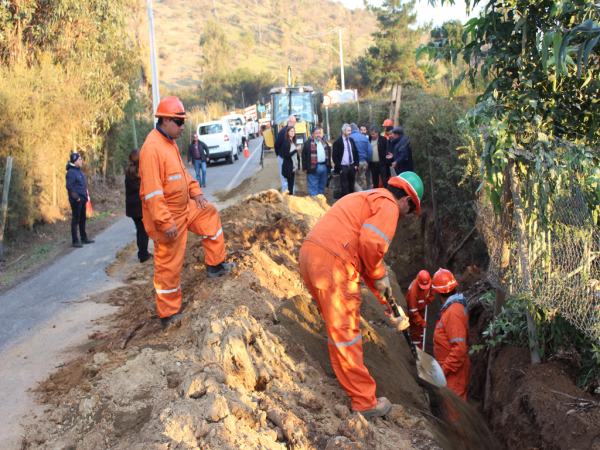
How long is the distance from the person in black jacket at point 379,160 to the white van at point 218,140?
11.4 m

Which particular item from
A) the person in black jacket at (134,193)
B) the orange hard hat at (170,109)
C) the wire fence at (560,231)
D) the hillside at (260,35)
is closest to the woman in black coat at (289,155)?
the person in black jacket at (134,193)

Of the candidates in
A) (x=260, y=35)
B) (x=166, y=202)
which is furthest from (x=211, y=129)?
(x=260, y=35)

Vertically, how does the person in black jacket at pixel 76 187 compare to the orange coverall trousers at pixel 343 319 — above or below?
above

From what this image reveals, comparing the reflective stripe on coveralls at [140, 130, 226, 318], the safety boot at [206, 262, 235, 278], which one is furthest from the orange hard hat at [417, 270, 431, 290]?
the reflective stripe on coveralls at [140, 130, 226, 318]

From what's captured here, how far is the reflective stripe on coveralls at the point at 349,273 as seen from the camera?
3.45 meters

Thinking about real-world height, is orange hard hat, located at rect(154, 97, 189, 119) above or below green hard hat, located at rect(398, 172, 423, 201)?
above

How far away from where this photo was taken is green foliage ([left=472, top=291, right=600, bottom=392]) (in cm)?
392

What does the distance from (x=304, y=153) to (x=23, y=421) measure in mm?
7704

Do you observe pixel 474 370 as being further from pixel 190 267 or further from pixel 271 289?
pixel 190 267

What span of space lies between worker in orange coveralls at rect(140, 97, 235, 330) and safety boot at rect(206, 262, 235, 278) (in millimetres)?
683

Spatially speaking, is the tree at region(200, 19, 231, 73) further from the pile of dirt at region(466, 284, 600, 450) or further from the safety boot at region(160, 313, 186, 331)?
the pile of dirt at region(466, 284, 600, 450)

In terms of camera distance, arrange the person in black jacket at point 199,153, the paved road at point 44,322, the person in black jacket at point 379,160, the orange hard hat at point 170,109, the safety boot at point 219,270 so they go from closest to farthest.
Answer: the paved road at point 44,322, the orange hard hat at point 170,109, the safety boot at point 219,270, the person in black jacket at point 379,160, the person in black jacket at point 199,153

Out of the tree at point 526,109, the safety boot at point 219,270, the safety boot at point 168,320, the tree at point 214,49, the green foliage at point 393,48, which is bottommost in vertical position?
the safety boot at point 168,320

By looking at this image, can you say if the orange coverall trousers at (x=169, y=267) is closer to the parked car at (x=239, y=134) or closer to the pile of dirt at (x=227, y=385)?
the pile of dirt at (x=227, y=385)
